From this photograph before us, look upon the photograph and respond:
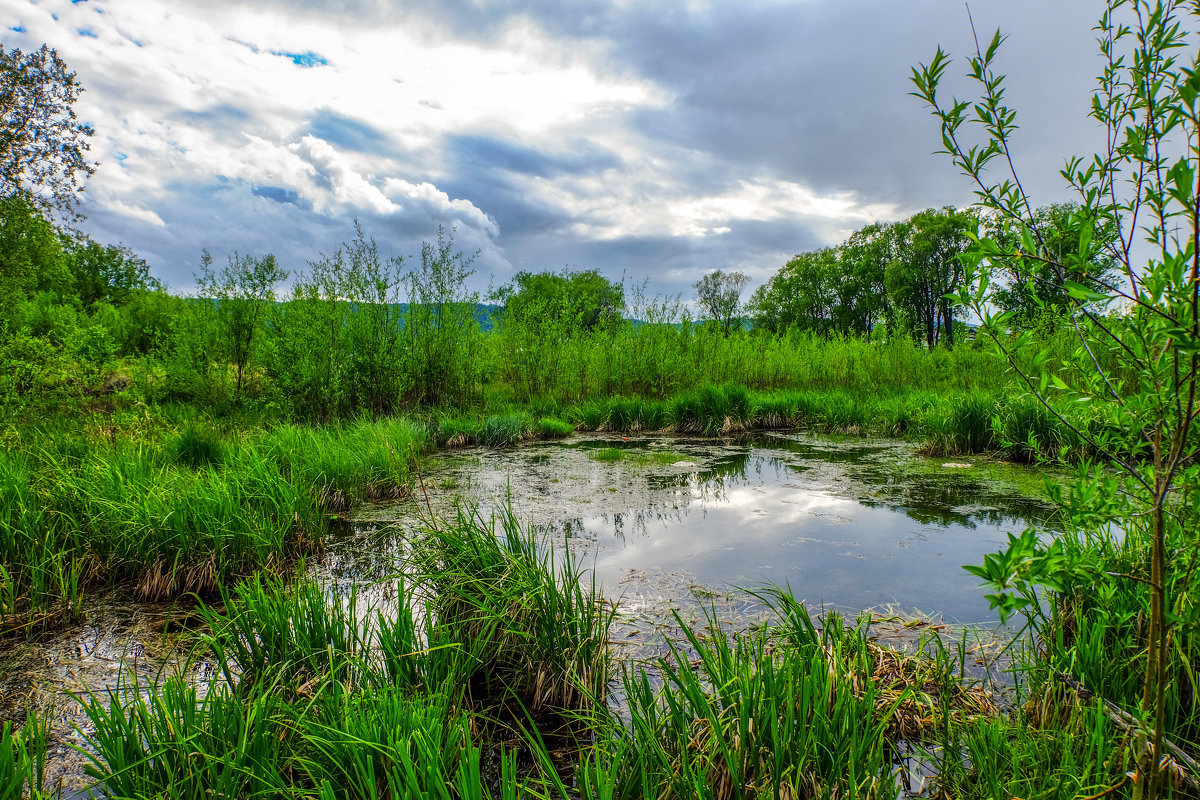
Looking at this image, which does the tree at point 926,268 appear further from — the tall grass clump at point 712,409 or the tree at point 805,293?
the tall grass clump at point 712,409

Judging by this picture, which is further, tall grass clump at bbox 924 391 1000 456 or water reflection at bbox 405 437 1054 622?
tall grass clump at bbox 924 391 1000 456

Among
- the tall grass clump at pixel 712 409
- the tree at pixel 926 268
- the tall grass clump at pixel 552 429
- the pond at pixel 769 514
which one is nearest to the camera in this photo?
the pond at pixel 769 514

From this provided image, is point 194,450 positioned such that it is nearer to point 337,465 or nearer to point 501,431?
point 337,465

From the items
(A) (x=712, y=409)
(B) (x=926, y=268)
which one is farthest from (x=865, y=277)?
(A) (x=712, y=409)

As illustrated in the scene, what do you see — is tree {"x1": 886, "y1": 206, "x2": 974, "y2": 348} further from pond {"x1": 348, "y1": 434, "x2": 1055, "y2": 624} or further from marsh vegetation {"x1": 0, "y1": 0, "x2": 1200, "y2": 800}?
pond {"x1": 348, "y1": 434, "x2": 1055, "y2": 624}

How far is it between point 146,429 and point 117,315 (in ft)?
40.5

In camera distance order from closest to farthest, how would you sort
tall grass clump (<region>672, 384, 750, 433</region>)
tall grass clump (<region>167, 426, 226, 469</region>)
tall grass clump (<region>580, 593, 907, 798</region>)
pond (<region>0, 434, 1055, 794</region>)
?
tall grass clump (<region>580, 593, 907, 798</region>), pond (<region>0, 434, 1055, 794</region>), tall grass clump (<region>167, 426, 226, 469</region>), tall grass clump (<region>672, 384, 750, 433</region>)

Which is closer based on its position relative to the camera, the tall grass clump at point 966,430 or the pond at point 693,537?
the pond at point 693,537

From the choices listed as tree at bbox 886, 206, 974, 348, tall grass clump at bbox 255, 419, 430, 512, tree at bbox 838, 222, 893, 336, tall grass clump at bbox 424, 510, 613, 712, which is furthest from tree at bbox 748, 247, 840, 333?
tall grass clump at bbox 424, 510, 613, 712

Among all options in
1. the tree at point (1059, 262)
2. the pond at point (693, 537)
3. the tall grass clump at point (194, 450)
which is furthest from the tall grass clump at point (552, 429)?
the tree at point (1059, 262)

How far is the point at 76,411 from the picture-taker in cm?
632

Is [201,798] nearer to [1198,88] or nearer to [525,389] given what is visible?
[1198,88]

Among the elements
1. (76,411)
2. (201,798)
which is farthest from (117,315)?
(201,798)

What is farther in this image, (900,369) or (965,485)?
(900,369)
